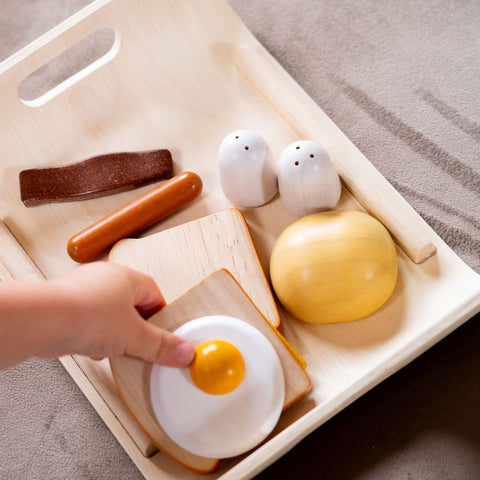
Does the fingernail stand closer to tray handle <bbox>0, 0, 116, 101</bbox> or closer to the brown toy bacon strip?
the brown toy bacon strip

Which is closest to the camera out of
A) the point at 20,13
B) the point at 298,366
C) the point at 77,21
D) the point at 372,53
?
the point at 298,366

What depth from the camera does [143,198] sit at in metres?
0.60

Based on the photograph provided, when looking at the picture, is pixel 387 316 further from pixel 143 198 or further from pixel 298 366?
pixel 143 198

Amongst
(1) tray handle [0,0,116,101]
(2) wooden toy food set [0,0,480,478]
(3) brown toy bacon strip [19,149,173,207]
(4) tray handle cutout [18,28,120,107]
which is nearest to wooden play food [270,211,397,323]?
(2) wooden toy food set [0,0,480,478]

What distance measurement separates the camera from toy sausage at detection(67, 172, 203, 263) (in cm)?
60

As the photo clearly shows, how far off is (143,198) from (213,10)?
238mm

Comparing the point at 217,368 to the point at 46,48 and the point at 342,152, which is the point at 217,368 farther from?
the point at 46,48

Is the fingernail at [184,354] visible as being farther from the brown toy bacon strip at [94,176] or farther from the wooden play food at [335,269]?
the brown toy bacon strip at [94,176]

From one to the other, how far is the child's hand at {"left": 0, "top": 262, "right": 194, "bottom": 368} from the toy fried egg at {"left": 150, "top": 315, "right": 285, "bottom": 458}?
0.02 metres

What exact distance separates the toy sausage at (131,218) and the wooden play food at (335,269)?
0.39 feet

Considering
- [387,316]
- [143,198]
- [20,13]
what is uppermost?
[20,13]

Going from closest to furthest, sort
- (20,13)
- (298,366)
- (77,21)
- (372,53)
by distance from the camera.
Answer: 1. (298,366)
2. (77,21)
3. (372,53)
4. (20,13)

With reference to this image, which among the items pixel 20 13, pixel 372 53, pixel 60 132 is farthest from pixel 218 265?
pixel 20 13

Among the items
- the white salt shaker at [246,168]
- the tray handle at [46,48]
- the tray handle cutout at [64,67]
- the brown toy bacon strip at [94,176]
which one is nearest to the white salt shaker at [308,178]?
the white salt shaker at [246,168]
